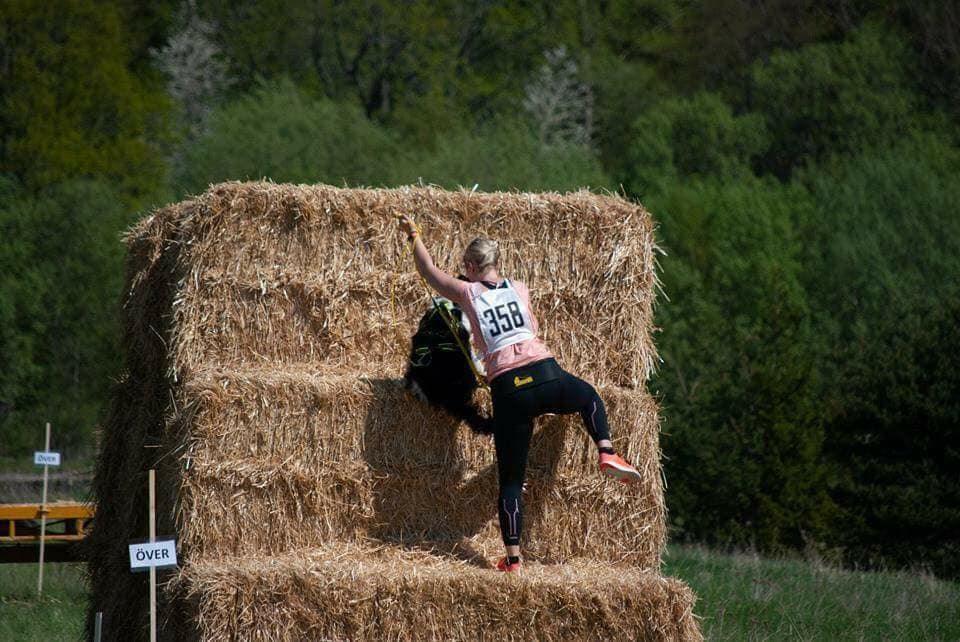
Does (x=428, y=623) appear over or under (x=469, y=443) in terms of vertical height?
under

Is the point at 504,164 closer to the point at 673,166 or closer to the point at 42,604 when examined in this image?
the point at 673,166

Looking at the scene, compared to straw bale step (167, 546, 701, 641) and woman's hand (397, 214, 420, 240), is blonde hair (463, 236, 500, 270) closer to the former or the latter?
woman's hand (397, 214, 420, 240)

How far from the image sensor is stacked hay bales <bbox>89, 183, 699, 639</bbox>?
8211 millimetres

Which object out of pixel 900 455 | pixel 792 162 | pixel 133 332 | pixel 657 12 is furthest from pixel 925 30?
pixel 133 332

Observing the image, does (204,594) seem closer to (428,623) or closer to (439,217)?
(428,623)

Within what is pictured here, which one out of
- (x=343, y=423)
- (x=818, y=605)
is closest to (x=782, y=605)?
(x=818, y=605)

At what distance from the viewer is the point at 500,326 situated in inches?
332

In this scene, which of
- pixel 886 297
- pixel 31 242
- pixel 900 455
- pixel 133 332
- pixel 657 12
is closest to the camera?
pixel 133 332

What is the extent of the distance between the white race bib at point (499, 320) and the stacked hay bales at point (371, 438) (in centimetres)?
68

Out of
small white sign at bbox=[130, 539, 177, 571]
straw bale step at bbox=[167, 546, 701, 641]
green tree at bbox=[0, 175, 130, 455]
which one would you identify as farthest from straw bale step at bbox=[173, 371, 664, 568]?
green tree at bbox=[0, 175, 130, 455]

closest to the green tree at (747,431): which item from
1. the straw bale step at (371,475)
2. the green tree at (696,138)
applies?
the green tree at (696,138)

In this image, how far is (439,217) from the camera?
29.8 feet

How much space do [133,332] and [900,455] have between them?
2527 cm

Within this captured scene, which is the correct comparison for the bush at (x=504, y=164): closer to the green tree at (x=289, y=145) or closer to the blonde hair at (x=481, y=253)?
the green tree at (x=289, y=145)
